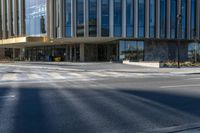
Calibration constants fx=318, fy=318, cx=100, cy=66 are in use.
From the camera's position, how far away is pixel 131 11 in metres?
47.3

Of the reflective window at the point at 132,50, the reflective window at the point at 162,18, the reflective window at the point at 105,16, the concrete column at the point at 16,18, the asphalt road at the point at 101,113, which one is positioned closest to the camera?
the asphalt road at the point at 101,113

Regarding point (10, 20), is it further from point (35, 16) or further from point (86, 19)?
point (86, 19)

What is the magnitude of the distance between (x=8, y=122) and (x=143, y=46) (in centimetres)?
4496

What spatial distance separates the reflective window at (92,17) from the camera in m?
Answer: 46.1

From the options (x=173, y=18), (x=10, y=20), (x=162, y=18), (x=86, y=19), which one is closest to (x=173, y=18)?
(x=173, y=18)

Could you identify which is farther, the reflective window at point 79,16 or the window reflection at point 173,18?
the window reflection at point 173,18

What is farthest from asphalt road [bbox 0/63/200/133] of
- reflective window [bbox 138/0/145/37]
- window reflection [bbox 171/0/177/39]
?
window reflection [bbox 171/0/177/39]

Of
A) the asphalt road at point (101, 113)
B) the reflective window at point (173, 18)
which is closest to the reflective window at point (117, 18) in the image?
the reflective window at point (173, 18)

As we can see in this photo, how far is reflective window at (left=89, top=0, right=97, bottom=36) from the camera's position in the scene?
4612cm

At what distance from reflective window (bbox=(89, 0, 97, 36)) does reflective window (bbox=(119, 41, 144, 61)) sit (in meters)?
5.78

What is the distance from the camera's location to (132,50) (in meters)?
50.6

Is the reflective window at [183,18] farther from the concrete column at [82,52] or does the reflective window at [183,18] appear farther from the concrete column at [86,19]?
the concrete column at [82,52]

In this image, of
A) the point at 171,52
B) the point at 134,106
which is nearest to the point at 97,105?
the point at 134,106

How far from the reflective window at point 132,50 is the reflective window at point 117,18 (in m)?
3.60
